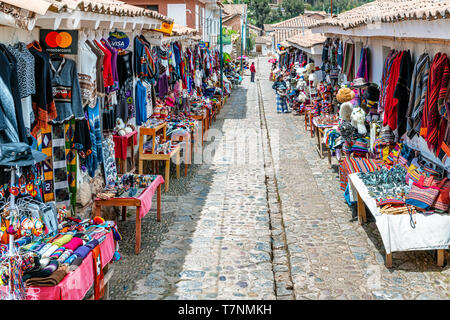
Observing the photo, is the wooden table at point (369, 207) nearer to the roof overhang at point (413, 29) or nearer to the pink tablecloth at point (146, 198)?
the roof overhang at point (413, 29)

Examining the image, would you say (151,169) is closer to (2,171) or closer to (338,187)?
(338,187)

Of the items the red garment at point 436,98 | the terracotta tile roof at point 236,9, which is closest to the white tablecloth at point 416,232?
the red garment at point 436,98

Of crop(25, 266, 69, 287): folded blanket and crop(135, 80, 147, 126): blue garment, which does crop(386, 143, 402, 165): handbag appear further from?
crop(25, 266, 69, 287): folded blanket

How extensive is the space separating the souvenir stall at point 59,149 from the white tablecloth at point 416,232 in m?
2.99

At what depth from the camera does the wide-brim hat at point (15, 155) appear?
4266mm

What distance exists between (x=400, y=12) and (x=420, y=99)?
1.13 m

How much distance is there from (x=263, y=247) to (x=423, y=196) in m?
2.19

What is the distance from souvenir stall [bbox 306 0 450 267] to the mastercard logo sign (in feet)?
13.2

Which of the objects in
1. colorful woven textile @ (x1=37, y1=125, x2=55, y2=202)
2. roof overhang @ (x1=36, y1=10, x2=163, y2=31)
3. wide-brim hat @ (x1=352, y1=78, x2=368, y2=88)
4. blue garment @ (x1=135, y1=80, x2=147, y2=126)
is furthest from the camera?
wide-brim hat @ (x1=352, y1=78, x2=368, y2=88)

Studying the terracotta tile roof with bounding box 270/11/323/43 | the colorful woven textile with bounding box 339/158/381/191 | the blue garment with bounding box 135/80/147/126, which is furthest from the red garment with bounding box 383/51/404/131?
the terracotta tile roof with bounding box 270/11/323/43

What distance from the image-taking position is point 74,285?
14.6 feet

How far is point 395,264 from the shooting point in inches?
255

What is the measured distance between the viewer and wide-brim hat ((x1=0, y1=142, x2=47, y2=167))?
4.27m

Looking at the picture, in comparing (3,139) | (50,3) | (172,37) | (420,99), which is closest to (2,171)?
(3,139)
